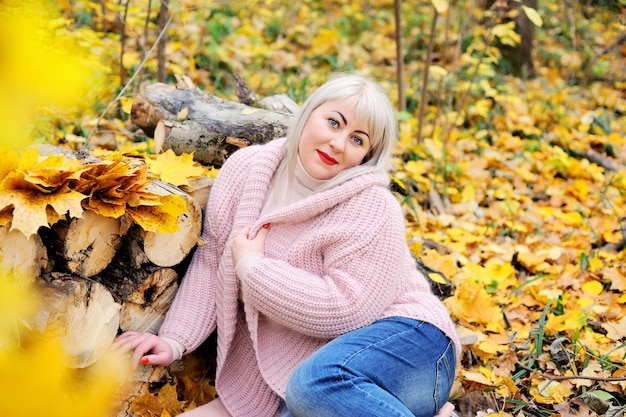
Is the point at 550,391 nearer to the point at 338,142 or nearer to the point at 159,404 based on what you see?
the point at 338,142

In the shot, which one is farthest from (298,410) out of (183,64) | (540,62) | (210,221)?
(540,62)

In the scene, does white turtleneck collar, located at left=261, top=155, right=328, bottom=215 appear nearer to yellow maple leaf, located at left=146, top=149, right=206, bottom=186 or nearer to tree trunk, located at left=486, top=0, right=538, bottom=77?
yellow maple leaf, located at left=146, top=149, right=206, bottom=186

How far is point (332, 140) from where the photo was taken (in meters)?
1.89

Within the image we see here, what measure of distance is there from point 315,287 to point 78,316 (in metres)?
0.68

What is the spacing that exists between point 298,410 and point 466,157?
10.2 feet

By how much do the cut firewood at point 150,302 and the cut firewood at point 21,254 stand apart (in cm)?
31

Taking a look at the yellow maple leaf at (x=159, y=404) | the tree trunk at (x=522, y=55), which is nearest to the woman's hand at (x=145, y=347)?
the yellow maple leaf at (x=159, y=404)

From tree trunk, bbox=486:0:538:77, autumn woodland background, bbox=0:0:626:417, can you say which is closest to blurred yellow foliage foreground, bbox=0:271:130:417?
autumn woodland background, bbox=0:0:626:417

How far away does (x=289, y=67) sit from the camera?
209 inches

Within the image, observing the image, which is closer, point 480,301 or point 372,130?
point 372,130

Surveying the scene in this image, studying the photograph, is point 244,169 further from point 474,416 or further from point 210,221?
point 474,416

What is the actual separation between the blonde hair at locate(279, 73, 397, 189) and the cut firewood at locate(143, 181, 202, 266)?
1.15 ft

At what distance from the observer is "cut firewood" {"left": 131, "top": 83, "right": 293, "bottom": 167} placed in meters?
2.46

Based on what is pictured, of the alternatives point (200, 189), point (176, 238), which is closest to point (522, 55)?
point (200, 189)
